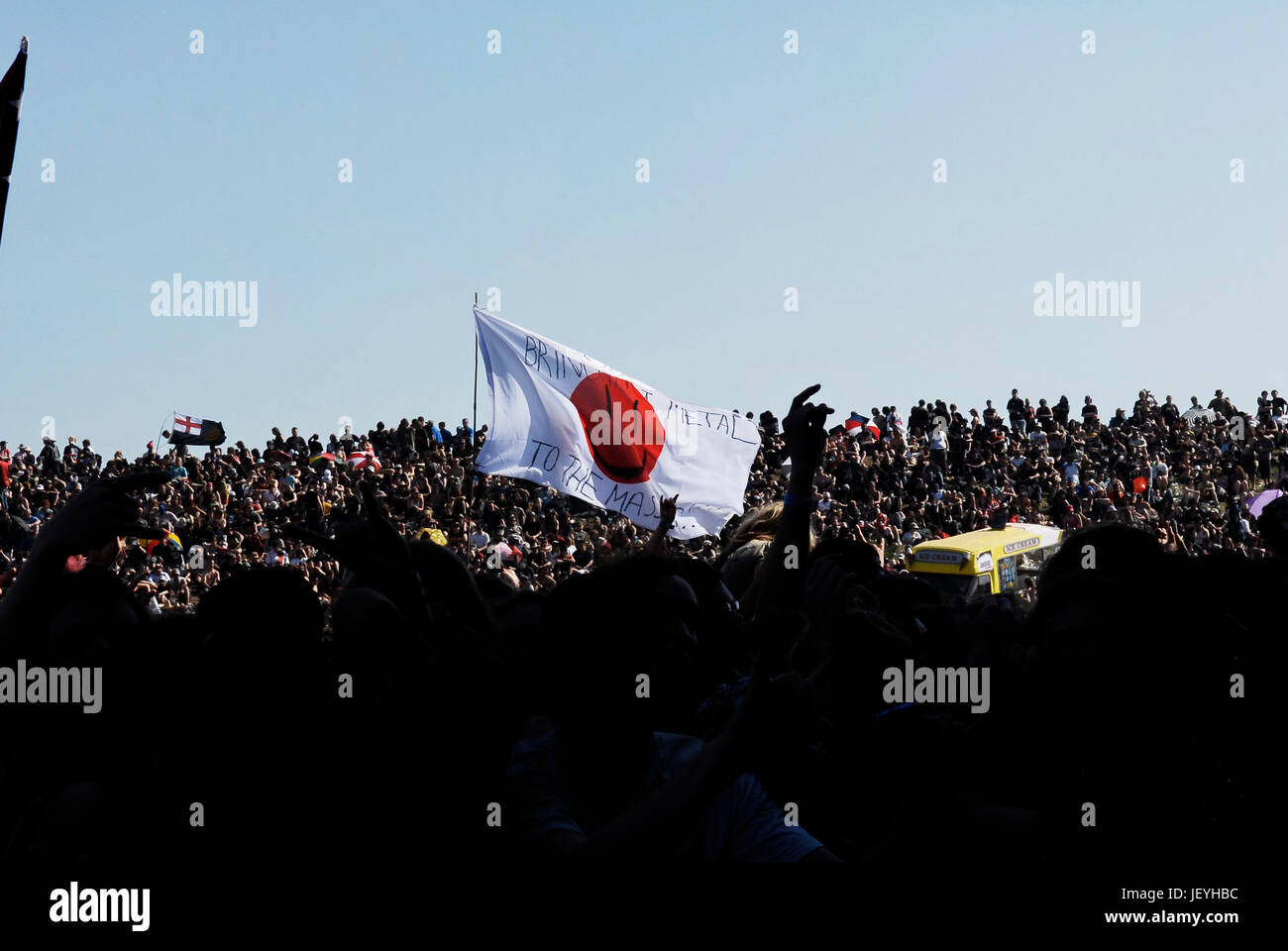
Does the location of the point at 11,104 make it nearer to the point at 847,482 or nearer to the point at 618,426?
the point at 618,426

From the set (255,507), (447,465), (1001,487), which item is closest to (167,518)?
(255,507)

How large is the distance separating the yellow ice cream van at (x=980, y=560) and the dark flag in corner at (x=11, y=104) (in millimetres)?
21681

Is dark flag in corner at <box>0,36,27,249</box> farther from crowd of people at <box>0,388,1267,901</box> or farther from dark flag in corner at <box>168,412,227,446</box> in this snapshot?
dark flag in corner at <box>168,412,227,446</box>

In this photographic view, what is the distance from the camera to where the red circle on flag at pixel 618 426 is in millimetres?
10398

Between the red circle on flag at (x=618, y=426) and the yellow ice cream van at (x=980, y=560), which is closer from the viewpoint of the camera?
the red circle on flag at (x=618, y=426)

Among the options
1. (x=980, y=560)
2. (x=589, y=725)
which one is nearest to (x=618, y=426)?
(x=589, y=725)

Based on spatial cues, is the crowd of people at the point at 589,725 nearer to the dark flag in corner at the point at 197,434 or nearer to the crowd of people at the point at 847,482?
the crowd of people at the point at 847,482

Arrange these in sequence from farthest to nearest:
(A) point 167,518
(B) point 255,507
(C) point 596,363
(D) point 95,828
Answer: (B) point 255,507
(A) point 167,518
(C) point 596,363
(D) point 95,828

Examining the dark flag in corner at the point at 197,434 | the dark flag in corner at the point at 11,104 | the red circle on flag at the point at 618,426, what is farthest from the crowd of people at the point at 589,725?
the dark flag in corner at the point at 197,434

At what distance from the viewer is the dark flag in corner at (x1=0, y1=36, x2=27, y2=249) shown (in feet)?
13.5

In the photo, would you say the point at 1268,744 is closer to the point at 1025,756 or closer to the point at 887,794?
the point at 1025,756

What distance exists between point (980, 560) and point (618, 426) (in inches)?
636

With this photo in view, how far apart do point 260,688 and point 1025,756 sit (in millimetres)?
1402
